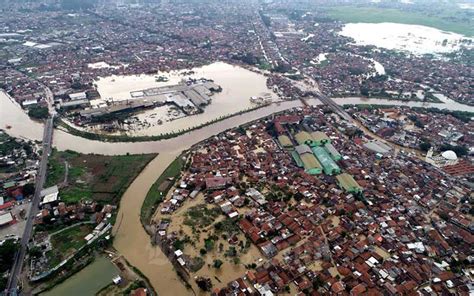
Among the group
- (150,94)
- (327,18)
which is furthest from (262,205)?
(327,18)

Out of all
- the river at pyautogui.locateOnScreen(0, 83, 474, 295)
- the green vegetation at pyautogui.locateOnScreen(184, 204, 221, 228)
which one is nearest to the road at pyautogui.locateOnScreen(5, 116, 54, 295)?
the river at pyautogui.locateOnScreen(0, 83, 474, 295)

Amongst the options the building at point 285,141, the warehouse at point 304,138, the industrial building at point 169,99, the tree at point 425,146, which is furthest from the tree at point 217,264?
the tree at point 425,146

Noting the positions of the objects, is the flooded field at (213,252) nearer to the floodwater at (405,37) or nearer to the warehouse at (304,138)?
the warehouse at (304,138)

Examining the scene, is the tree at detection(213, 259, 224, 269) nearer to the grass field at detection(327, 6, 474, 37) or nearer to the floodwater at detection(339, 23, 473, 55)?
the floodwater at detection(339, 23, 473, 55)

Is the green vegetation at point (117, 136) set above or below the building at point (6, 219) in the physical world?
below

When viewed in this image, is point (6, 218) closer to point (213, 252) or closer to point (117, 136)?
point (117, 136)
